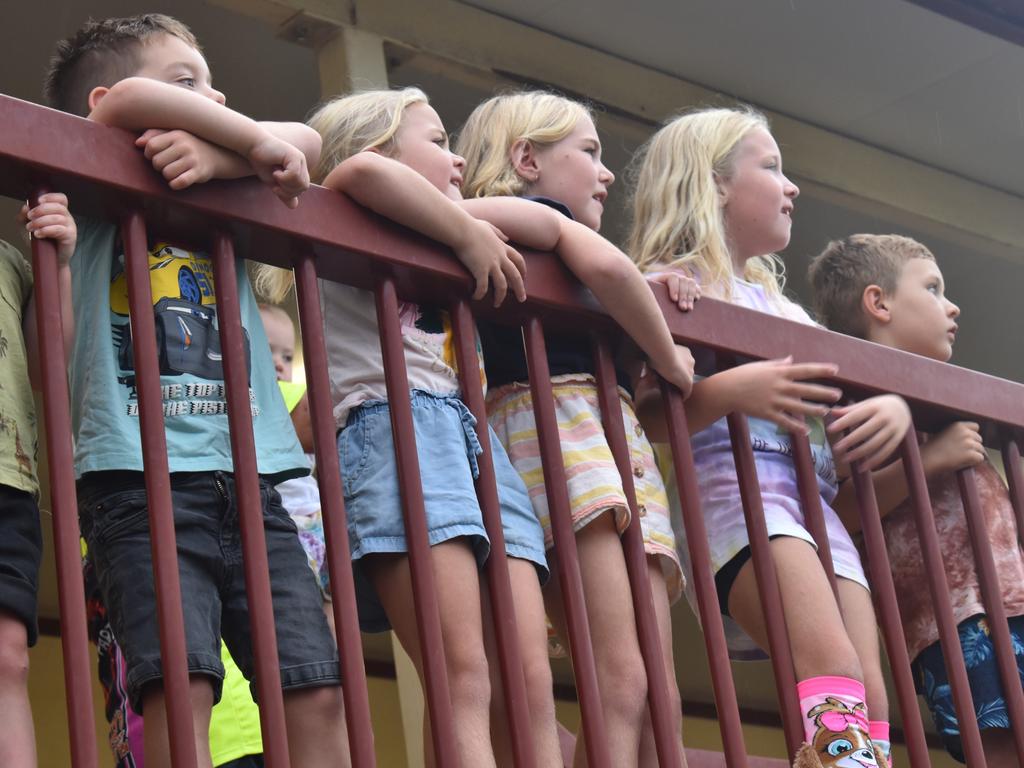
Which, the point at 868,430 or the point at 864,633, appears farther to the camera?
the point at 864,633

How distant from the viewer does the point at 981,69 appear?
657 cm

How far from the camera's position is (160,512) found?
7.38 feet

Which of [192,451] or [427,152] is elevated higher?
[427,152]

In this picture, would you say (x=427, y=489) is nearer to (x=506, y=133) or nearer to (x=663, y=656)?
(x=663, y=656)

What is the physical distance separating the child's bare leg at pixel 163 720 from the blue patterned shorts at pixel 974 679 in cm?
173

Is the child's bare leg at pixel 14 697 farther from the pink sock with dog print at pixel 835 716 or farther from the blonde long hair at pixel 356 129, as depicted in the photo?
the pink sock with dog print at pixel 835 716

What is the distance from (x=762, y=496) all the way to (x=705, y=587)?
1.70 feet

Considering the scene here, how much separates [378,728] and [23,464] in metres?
6.04

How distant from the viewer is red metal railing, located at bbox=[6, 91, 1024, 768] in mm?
2264

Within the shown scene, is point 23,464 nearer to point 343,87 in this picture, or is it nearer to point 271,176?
point 271,176

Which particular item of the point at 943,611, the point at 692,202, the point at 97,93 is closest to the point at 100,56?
the point at 97,93

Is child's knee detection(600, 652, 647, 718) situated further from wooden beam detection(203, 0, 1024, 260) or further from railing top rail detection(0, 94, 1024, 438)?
wooden beam detection(203, 0, 1024, 260)

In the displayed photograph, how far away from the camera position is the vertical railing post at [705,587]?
9.23 ft

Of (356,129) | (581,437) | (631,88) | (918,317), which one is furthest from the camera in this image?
(631,88)
